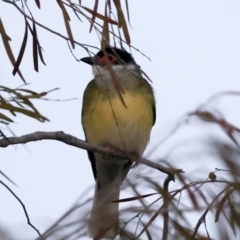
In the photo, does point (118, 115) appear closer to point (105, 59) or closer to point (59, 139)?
point (59, 139)

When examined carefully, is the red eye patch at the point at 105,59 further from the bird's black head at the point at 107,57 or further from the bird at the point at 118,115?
the bird at the point at 118,115

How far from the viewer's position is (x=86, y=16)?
6.31 feet

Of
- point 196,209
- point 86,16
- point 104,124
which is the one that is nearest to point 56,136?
point 86,16

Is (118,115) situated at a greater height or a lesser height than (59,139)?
greater

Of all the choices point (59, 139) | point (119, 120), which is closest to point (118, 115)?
point (119, 120)

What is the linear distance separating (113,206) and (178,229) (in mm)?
182

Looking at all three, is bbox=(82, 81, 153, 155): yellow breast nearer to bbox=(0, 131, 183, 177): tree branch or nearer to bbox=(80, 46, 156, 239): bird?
bbox=(80, 46, 156, 239): bird

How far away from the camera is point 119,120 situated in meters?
3.86

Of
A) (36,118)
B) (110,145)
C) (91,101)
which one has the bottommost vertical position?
(36,118)

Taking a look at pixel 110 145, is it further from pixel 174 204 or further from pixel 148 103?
pixel 174 204

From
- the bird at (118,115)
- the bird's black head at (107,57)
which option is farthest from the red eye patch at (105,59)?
the bird at (118,115)

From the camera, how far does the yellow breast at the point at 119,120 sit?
12.7ft

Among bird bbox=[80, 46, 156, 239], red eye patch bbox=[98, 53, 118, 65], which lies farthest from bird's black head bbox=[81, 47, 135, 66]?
bird bbox=[80, 46, 156, 239]

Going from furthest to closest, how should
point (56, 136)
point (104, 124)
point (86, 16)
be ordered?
point (104, 124)
point (56, 136)
point (86, 16)
